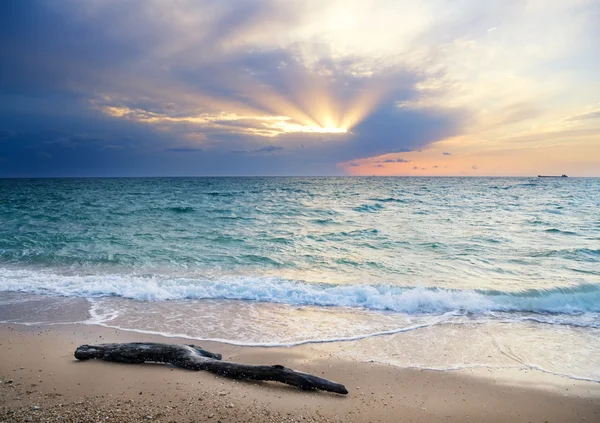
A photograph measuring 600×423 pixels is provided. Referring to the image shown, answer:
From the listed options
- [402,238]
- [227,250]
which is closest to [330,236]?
[402,238]

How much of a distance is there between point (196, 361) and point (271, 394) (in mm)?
1418

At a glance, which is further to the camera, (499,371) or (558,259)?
(558,259)

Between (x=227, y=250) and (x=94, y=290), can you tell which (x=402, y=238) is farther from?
(x=94, y=290)

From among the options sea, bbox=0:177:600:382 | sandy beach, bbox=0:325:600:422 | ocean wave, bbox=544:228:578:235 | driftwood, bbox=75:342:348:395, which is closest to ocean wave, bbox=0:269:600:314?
sea, bbox=0:177:600:382

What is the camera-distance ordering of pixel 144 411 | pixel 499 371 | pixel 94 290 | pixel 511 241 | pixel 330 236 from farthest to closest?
1. pixel 330 236
2. pixel 511 241
3. pixel 94 290
4. pixel 499 371
5. pixel 144 411

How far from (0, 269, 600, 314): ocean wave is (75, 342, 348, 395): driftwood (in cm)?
422

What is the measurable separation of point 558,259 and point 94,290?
17601 mm

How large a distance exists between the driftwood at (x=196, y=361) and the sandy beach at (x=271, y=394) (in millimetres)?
122

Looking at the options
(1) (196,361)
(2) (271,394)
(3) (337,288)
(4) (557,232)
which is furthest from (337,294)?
(4) (557,232)

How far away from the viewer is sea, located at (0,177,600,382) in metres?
7.38

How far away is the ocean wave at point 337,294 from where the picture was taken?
32.7 feet

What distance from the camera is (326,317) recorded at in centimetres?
890

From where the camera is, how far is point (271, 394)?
4.95 metres

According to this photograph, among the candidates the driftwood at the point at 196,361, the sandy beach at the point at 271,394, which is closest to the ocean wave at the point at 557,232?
the sandy beach at the point at 271,394
